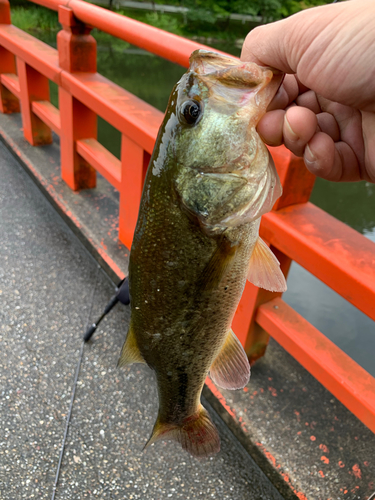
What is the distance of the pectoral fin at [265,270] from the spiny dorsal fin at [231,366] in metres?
0.24

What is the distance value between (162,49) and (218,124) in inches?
52.7

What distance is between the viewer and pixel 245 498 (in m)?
1.94

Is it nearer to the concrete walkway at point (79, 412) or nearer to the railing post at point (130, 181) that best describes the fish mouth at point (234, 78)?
the railing post at point (130, 181)

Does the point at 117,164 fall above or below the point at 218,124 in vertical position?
below

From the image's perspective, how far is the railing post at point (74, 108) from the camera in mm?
3230

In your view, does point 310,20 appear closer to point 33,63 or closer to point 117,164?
point 117,164

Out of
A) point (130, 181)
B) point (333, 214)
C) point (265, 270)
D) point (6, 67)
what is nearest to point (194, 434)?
point (265, 270)

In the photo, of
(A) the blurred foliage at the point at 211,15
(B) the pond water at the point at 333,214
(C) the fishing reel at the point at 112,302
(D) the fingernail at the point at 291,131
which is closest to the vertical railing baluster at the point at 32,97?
(C) the fishing reel at the point at 112,302

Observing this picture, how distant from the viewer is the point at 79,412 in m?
2.19

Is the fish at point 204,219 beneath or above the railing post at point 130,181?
above

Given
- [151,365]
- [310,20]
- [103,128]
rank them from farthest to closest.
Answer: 1. [103,128]
2. [151,365]
3. [310,20]

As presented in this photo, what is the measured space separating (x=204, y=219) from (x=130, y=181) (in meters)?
1.87

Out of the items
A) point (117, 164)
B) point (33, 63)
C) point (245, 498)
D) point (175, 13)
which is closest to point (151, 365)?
point (245, 498)

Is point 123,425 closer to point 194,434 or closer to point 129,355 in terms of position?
point 194,434
